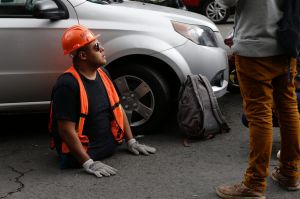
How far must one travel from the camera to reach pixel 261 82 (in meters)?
3.44

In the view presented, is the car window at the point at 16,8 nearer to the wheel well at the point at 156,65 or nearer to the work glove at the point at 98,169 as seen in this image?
the wheel well at the point at 156,65

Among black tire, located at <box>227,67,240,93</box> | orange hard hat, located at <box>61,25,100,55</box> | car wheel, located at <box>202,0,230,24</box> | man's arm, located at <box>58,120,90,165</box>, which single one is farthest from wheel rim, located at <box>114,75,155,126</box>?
car wheel, located at <box>202,0,230,24</box>

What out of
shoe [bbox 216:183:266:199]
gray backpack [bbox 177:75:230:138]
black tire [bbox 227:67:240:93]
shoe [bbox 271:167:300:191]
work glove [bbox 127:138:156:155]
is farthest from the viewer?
black tire [bbox 227:67:240:93]

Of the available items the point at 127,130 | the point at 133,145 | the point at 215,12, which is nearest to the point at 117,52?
the point at 127,130

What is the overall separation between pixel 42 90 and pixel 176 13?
4.68ft

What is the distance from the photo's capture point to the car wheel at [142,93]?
198 inches

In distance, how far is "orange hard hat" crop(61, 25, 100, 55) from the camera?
4.41m

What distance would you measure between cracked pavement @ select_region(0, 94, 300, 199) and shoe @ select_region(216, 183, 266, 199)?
5.2 inches

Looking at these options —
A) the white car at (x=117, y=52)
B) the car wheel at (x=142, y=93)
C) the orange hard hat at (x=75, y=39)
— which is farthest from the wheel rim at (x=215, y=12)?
the orange hard hat at (x=75, y=39)

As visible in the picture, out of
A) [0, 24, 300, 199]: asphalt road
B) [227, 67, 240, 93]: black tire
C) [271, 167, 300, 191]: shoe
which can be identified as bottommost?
[227, 67, 240, 93]: black tire

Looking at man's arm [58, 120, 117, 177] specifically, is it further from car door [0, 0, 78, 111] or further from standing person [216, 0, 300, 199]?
standing person [216, 0, 300, 199]

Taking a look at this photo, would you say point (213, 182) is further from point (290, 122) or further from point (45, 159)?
point (45, 159)

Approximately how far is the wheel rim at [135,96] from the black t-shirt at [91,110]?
0.44 m

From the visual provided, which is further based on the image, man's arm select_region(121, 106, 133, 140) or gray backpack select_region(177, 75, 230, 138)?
gray backpack select_region(177, 75, 230, 138)
